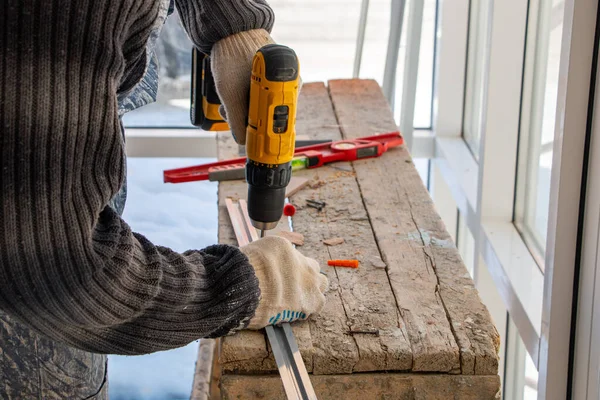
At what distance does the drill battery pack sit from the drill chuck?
312 mm

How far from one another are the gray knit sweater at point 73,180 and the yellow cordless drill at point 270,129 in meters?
0.42

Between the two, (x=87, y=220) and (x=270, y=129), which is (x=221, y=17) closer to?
(x=270, y=129)

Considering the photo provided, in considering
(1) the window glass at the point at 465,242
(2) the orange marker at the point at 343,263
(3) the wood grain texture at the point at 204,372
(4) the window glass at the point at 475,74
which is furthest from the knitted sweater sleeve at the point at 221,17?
(1) the window glass at the point at 465,242

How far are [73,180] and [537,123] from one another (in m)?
1.84

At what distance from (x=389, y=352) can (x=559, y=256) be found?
0.47 metres

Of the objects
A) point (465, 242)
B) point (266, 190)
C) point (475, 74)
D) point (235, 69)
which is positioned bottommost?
point (465, 242)

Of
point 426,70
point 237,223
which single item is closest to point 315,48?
point 426,70

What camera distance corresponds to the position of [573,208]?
152 cm

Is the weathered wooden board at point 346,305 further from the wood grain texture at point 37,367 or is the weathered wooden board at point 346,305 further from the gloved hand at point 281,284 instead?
the wood grain texture at point 37,367

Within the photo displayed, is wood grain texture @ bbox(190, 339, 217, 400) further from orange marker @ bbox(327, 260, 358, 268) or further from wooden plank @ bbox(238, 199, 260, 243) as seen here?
orange marker @ bbox(327, 260, 358, 268)

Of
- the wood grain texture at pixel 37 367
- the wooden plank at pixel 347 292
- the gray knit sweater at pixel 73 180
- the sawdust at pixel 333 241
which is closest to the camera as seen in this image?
the gray knit sweater at pixel 73 180

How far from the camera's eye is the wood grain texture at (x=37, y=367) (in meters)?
1.38

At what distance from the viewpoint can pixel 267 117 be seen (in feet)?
4.91

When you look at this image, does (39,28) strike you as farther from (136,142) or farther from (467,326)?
(136,142)
